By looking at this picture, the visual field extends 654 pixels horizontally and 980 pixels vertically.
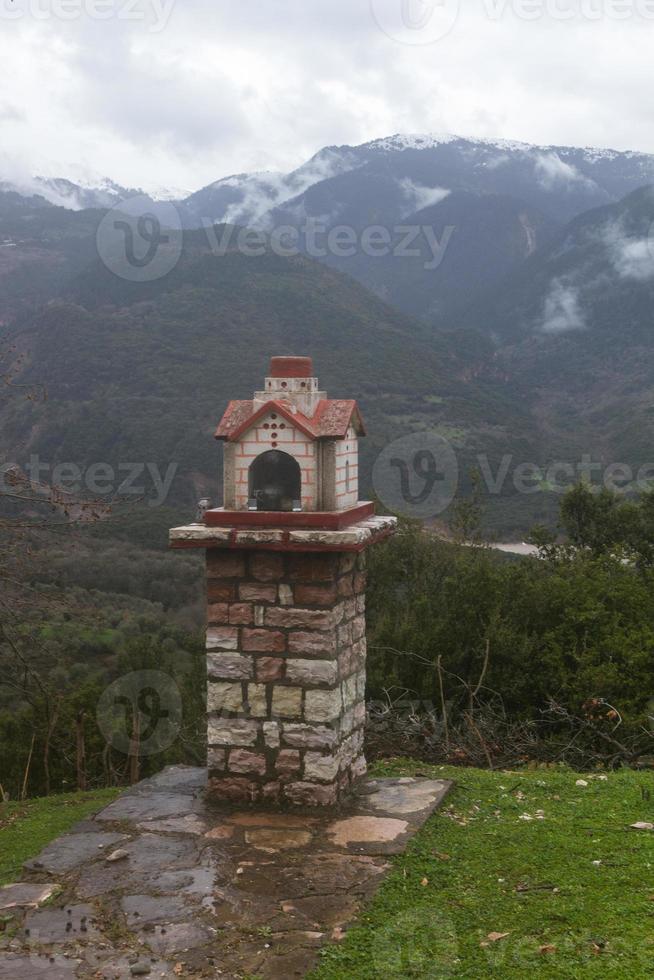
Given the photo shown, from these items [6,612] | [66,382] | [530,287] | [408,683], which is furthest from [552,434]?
[6,612]

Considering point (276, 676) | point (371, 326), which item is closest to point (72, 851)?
point (276, 676)

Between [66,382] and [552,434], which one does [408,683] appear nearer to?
[66,382]

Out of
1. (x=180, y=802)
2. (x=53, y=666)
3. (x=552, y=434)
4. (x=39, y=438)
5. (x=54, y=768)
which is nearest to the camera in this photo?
(x=180, y=802)

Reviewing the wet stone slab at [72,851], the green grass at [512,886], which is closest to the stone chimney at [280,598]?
the wet stone slab at [72,851]

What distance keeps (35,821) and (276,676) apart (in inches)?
82.7

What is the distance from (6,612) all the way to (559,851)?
14.6ft

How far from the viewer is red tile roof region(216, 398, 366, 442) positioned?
600 cm

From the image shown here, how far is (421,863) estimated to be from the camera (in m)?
5.14

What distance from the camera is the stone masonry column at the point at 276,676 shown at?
5875mm

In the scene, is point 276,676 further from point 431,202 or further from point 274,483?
point 431,202

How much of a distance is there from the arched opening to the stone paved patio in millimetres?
1907

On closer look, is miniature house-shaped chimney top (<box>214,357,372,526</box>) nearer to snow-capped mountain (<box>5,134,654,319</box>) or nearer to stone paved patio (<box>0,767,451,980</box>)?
stone paved patio (<box>0,767,451,980</box>)

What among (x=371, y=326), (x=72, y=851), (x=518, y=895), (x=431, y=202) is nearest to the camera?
(x=518, y=895)

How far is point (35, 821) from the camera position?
21.6ft
